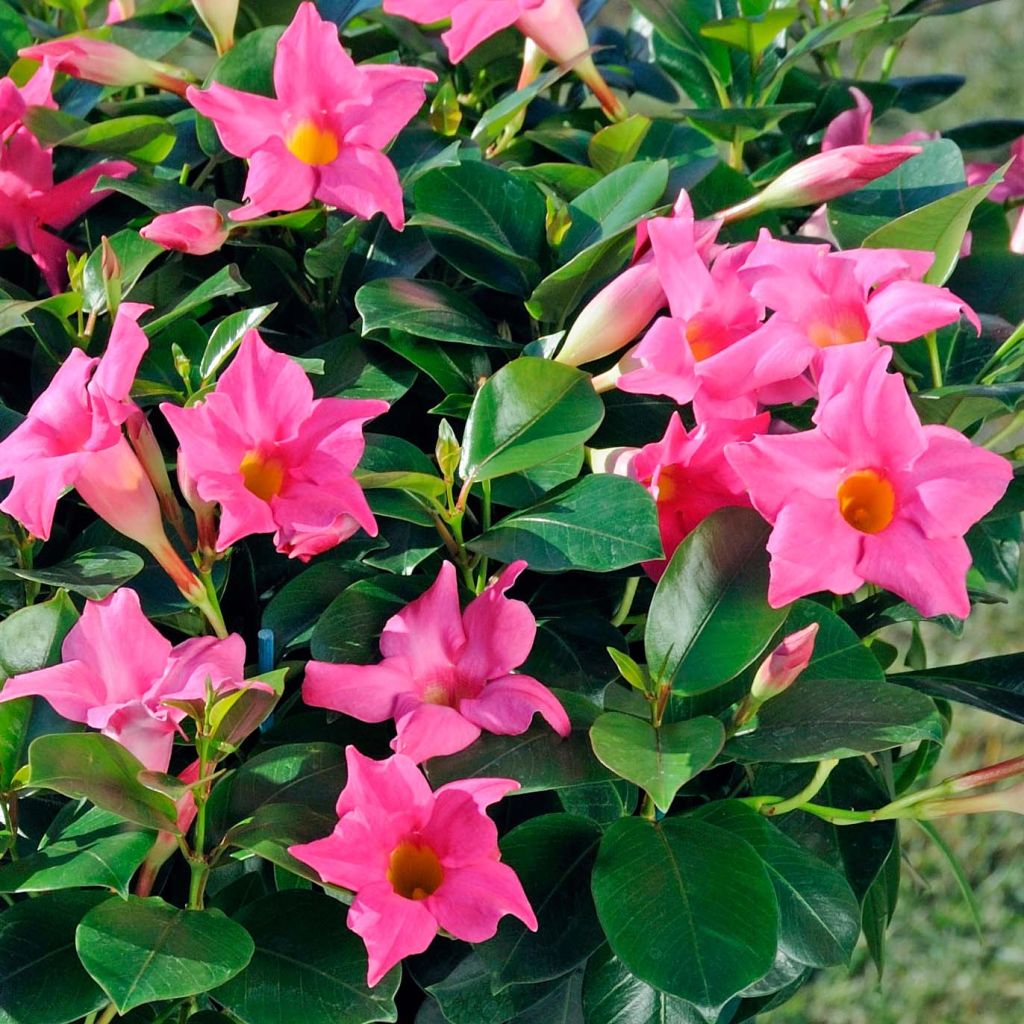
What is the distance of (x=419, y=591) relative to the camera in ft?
2.17

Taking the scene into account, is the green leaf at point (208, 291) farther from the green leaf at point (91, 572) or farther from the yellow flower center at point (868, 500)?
the yellow flower center at point (868, 500)

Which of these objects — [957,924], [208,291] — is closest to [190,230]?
[208,291]

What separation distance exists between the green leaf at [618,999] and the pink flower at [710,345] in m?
0.26

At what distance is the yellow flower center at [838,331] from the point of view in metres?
0.65

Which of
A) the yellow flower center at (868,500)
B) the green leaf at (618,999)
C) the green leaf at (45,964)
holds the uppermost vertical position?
the yellow flower center at (868,500)

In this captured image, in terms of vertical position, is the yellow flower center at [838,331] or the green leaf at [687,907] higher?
the yellow flower center at [838,331]

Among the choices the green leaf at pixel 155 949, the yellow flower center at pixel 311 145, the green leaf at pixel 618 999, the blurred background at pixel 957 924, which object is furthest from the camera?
the blurred background at pixel 957 924

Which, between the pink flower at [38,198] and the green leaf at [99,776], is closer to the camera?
the green leaf at [99,776]

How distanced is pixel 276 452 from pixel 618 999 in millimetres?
293

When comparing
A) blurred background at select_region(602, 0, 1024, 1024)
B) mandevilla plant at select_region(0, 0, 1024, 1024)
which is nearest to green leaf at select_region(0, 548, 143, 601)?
mandevilla plant at select_region(0, 0, 1024, 1024)

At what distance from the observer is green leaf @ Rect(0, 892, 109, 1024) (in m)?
0.57

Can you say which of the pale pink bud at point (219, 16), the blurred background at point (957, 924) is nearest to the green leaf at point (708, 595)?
the pale pink bud at point (219, 16)

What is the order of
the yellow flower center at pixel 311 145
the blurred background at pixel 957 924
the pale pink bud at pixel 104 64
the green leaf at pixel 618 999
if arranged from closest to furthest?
the green leaf at pixel 618 999 < the yellow flower center at pixel 311 145 < the pale pink bud at pixel 104 64 < the blurred background at pixel 957 924

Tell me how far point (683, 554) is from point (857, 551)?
85 millimetres
